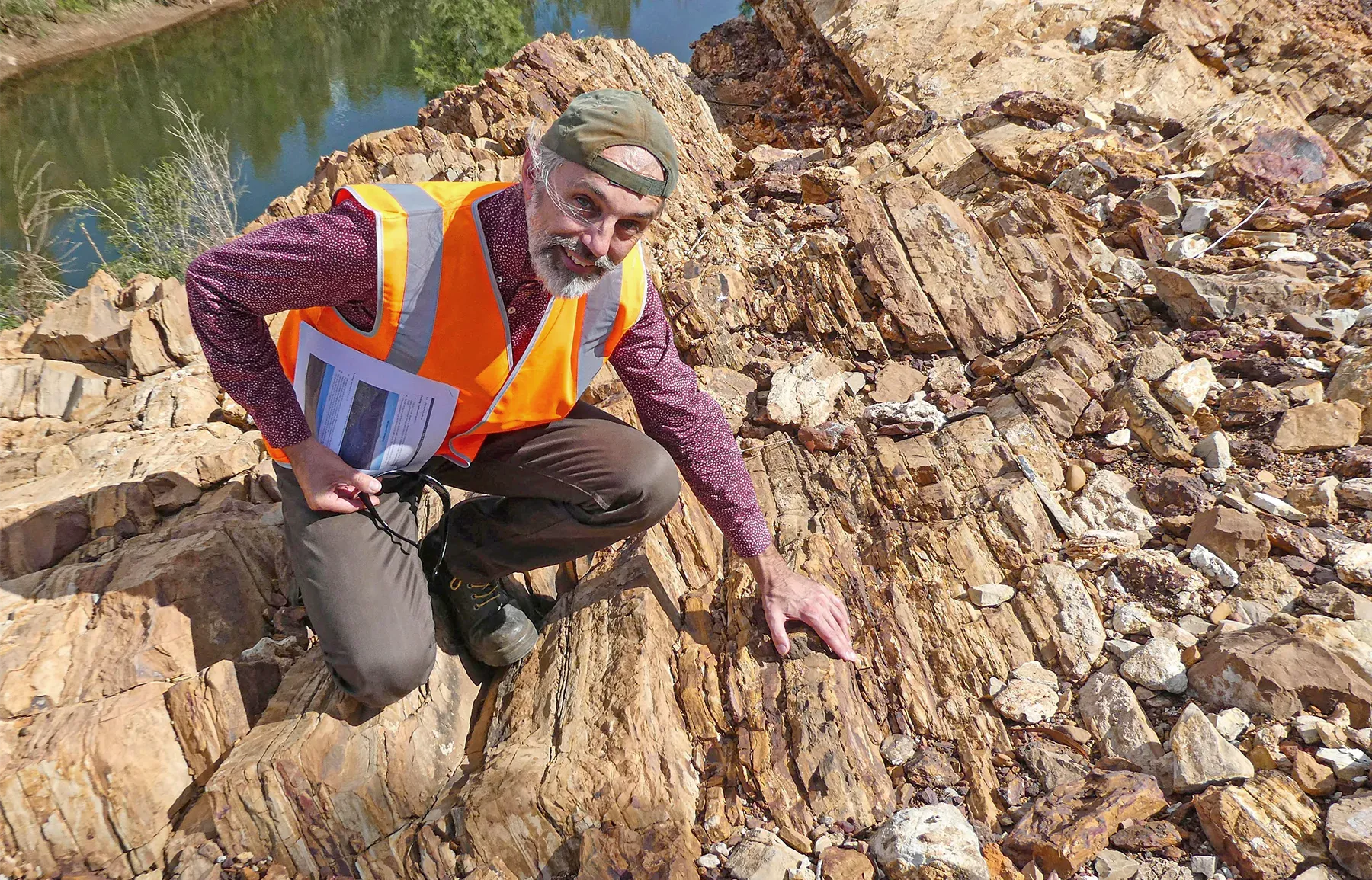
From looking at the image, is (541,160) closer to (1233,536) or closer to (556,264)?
(556,264)

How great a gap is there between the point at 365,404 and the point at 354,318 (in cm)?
26

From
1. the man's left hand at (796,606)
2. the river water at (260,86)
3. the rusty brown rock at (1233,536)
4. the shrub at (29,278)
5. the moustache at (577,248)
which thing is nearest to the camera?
the moustache at (577,248)

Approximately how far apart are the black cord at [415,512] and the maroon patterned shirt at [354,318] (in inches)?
12.0

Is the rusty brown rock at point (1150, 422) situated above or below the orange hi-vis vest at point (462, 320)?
below

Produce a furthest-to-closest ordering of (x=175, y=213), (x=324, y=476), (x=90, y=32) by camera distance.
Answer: (x=90, y=32)
(x=175, y=213)
(x=324, y=476)

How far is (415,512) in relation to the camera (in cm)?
279

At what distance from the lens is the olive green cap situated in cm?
209

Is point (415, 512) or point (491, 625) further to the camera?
point (415, 512)

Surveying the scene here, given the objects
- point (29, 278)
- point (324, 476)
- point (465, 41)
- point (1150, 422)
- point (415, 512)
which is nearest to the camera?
point (324, 476)

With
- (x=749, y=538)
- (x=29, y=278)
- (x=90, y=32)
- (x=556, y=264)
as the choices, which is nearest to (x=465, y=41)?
(x=90, y=32)

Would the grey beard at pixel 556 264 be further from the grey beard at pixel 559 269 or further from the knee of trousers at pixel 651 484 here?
the knee of trousers at pixel 651 484

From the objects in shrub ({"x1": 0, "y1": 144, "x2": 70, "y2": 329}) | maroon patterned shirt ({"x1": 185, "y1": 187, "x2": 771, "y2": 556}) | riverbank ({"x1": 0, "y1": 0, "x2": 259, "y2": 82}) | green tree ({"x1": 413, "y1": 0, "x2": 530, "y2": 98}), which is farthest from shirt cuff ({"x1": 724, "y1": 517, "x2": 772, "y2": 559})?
riverbank ({"x1": 0, "y1": 0, "x2": 259, "y2": 82})

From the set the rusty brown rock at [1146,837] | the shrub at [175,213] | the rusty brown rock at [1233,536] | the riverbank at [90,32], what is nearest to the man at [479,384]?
the rusty brown rock at [1146,837]

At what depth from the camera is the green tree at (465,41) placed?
20406 millimetres
